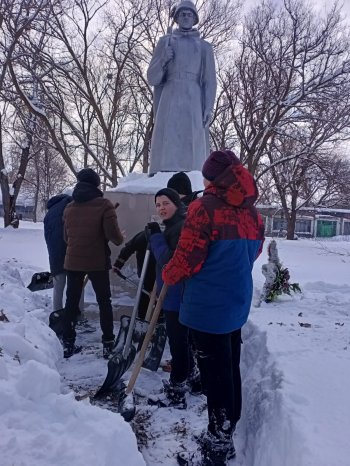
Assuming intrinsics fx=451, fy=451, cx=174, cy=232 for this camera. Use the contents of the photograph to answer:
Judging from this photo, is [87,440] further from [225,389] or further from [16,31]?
[16,31]

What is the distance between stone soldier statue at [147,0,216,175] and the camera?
588cm

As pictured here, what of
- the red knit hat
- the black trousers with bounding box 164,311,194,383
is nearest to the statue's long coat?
the black trousers with bounding box 164,311,194,383

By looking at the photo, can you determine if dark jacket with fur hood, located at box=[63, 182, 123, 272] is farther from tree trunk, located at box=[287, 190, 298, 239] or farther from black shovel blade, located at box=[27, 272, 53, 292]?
tree trunk, located at box=[287, 190, 298, 239]

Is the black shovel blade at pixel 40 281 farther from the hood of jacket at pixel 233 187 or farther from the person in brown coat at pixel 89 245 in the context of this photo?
the hood of jacket at pixel 233 187

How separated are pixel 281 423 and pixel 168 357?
7.26 feet

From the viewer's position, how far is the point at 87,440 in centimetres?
193

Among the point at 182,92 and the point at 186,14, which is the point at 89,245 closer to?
the point at 182,92

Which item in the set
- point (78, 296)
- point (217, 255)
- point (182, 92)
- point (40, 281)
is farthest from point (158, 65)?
point (217, 255)

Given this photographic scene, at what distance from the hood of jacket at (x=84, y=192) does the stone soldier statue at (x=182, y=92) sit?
6.37 ft

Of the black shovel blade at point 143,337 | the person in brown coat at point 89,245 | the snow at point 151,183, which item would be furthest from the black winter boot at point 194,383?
the snow at point 151,183

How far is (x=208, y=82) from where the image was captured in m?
6.05

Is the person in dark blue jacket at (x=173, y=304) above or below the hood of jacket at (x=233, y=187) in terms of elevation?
below

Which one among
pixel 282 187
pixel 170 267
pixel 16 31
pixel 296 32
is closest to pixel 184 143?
pixel 170 267

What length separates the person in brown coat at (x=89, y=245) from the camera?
414 centimetres
